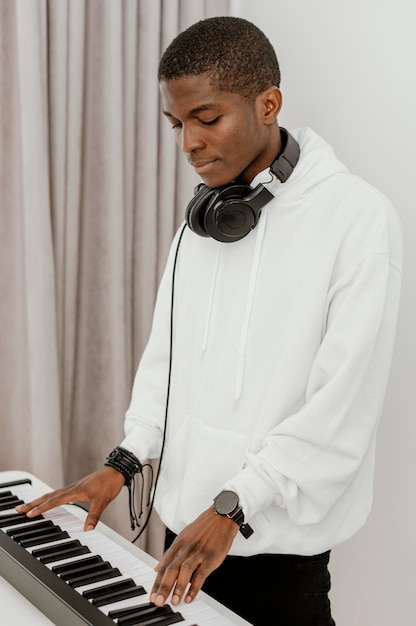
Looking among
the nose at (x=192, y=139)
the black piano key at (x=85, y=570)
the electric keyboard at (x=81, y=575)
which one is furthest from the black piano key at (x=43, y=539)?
the nose at (x=192, y=139)

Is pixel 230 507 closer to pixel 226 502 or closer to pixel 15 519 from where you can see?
pixel 226 502

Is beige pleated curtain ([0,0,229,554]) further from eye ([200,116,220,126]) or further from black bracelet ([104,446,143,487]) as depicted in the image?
eye ([200,116,220,126])

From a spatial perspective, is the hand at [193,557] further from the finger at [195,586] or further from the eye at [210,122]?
the eye at [210,122]

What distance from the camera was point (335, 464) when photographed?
112cm

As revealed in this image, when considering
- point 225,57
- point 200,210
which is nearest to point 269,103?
point 225,57

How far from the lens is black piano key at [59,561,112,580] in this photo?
109 centimetres

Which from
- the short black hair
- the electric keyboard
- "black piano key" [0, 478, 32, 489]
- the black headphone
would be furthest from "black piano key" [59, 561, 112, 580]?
the short black hair

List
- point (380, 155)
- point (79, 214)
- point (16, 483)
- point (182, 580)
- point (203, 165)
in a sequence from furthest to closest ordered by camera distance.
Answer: point (79, 214), point (380, 155), point (16, 483), point (203, 165), point (182, 580)

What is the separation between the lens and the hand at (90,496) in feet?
4.23

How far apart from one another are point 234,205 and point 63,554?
0.62m

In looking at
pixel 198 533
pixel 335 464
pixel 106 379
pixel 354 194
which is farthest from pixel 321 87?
pixel 198 533

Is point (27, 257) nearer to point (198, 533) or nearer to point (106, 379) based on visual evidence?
point (106, 379)

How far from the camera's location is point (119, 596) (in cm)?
104

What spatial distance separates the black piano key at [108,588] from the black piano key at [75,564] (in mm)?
74
